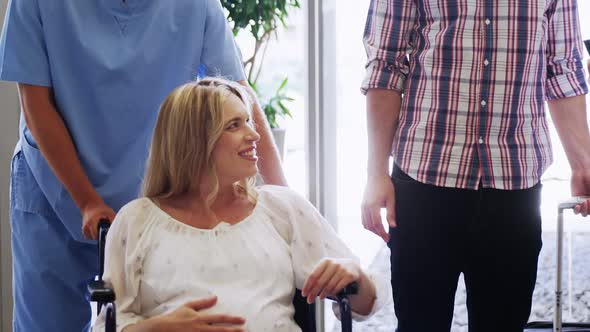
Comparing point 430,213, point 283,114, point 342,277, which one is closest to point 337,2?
point 283,114

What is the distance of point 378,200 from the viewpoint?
1.53m

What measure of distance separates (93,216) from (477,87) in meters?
0.80


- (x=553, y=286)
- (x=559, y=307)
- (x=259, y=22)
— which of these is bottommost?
(x=553, y=286)

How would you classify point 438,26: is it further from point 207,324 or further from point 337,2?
point 337,2

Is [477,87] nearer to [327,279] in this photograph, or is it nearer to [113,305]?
[327,279]

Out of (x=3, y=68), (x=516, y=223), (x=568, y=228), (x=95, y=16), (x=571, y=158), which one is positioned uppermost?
(x=95, y=16)

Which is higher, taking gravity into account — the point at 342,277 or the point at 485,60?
the point at 485,60

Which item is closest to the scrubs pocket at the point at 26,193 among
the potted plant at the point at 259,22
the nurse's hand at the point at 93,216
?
the nurse's hand at the point at 93,216

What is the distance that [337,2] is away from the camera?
2633 mm

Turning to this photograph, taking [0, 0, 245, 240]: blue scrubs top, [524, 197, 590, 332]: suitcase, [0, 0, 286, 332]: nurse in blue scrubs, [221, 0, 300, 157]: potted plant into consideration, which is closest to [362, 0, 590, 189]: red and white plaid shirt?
[524, 197, 590, 332]: suitcase

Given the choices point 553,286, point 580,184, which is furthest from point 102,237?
point 553,286

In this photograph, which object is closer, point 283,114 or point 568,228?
point 568,228

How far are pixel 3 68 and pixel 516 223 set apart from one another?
3.59ft

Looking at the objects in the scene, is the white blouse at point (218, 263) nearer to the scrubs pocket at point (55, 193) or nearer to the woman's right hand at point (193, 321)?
the woman's right hand at point (193, 321)
